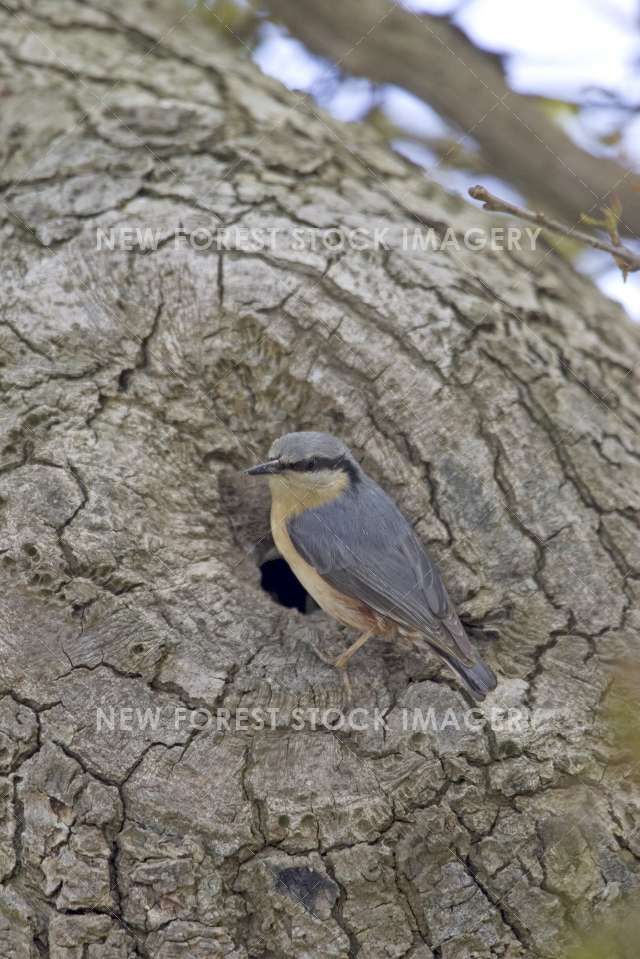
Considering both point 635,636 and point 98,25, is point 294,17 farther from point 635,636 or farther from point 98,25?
point 635,636

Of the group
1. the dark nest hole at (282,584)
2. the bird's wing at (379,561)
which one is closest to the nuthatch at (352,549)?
the bird's wing at (379,561)

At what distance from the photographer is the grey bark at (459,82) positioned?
16.2ft

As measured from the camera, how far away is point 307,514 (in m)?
3.81

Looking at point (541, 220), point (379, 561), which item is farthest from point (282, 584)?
point (541, 220)

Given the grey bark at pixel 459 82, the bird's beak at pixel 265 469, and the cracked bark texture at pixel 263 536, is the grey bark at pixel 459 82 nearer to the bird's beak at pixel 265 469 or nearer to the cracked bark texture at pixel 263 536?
the cracked bark texture at pixel 263 536

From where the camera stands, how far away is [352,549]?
3672 mm

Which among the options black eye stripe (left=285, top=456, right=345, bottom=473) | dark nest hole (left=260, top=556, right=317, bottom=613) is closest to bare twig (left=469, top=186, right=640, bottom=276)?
black eye stripe (left=285, top=456, right=345, bottom=473)

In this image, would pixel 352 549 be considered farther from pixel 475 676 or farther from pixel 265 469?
pixel 475 676

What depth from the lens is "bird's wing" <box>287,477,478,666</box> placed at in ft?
10.6

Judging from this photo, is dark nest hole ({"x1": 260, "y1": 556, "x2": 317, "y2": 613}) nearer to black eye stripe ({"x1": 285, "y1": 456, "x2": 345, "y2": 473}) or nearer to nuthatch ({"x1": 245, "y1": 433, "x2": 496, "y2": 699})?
nuthatch ({"x1": 245, "y1": 433, "x2": 496, "y2": 699})

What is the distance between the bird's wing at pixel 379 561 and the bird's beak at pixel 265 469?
310mm

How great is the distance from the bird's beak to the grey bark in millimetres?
2370

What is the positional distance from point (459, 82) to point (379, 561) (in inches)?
113

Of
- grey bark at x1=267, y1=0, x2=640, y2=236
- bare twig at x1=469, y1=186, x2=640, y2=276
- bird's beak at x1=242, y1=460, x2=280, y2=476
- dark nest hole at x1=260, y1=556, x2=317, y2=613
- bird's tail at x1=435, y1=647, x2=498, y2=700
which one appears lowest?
dark nest hole at x1=260, y1=556, x2=317, y2=613
